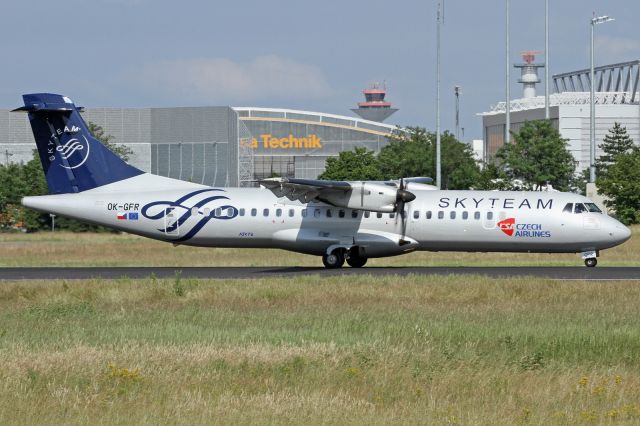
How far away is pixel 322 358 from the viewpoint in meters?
17.7

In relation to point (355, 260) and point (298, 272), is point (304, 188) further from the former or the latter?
point (355, 260)

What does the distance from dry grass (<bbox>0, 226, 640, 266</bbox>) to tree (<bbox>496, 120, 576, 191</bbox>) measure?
25144 mm

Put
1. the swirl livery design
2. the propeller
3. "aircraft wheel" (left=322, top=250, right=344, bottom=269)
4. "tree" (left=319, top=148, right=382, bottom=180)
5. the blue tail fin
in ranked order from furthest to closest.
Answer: "tree" (left=319, top=148, right=382, bottom=180), the blue tail fin, the swirl livery design, "aircraft wheel" (left=322, top=250, right=344, bottom=269), the propeller

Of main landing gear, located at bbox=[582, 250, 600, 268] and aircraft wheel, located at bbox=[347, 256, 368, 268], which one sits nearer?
main landing gear, located at bbox=[582, 250, 600, 268]

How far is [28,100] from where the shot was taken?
42.3 m

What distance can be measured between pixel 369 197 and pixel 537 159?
54.6 meters

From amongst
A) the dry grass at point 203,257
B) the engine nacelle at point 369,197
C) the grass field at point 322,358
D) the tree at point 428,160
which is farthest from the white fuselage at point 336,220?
the tree at point 428,160

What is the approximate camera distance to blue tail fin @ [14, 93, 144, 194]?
4238 cm

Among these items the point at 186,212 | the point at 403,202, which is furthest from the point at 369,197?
the point at 186,212

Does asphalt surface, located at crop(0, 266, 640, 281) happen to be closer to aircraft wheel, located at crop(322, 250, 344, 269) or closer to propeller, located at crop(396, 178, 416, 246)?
aircraft wheel, located at crop(322, 250, 344, 269)

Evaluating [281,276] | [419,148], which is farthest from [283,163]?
[281,276]

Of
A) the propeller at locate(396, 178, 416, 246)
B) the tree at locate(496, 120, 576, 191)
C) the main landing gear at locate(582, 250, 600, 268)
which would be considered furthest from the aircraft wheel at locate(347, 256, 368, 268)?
the tree at locate(496, 120, 576, 191)

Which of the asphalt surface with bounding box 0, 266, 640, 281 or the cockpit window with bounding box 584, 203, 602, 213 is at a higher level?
the cockpit window with bounding box 584, 203, 602, 213

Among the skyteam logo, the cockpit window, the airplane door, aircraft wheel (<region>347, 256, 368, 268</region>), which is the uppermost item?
the skyteam logo
